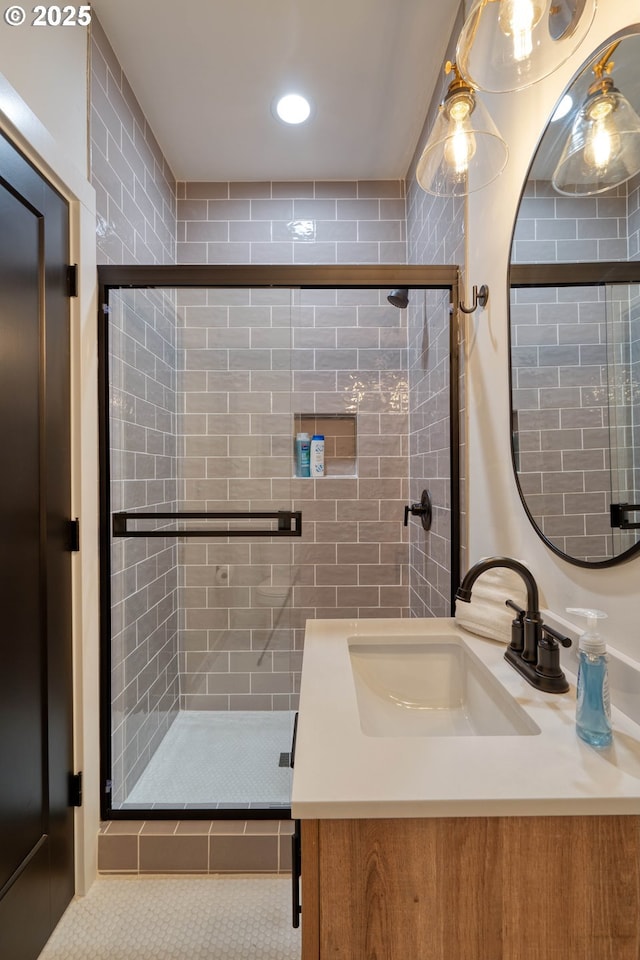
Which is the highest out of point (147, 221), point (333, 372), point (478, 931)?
point (147, 221)

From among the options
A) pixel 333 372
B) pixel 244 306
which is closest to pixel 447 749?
pixel 244 306

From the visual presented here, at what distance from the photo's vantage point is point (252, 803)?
153cm

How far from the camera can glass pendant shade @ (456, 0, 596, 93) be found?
2.64 feet

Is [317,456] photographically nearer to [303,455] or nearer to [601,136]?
[303,455]

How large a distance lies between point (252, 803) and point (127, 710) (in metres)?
0.57

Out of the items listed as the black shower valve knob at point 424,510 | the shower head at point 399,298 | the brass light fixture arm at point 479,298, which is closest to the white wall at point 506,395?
the brass light fixture arm at point 479,298

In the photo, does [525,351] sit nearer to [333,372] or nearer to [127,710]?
[333,372]

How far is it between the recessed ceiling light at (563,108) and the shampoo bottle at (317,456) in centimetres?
158

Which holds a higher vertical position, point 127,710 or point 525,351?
point 525,351

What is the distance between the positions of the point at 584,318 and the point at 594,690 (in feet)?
2.24

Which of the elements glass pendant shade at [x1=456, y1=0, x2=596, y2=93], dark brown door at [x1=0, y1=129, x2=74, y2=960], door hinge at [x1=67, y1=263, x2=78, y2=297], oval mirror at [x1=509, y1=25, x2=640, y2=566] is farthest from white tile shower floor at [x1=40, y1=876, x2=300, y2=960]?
glass pendant shade at [x1=456, y1=0, x2=596, y2=93]

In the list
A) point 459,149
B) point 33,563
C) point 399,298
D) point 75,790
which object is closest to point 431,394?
point 399,298

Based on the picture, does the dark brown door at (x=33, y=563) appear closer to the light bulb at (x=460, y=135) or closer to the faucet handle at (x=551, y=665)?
the light bulb at (x=460, y=135)

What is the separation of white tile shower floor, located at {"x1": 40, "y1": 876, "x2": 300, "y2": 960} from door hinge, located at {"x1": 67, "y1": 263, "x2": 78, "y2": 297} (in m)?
1.87
